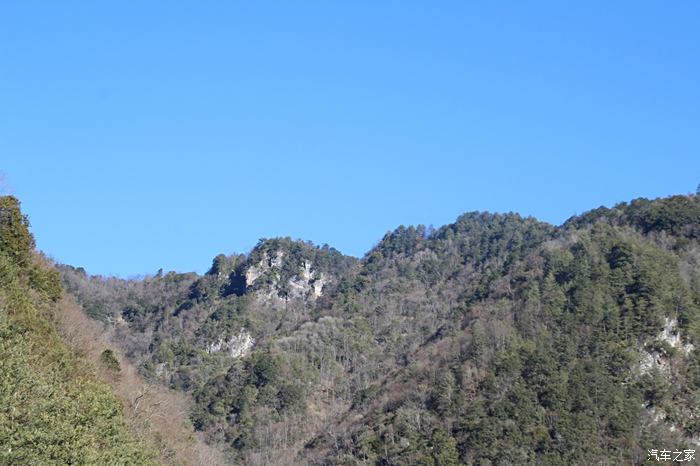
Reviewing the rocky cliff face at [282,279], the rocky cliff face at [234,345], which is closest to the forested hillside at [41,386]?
the rocky cliff face at [234,345]

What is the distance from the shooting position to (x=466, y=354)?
257 ft

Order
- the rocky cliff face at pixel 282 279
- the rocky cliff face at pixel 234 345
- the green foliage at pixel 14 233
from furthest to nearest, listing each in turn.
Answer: the rocky cliff face at pixel 282 279, the rocky cliff face at pixel 234 345, the green foliage at pixel 14 233

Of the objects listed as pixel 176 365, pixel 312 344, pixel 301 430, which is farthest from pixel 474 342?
pixel 176 365

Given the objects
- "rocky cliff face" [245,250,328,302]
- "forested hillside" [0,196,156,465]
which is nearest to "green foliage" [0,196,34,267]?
"forested hillside" [0,196,156,465]

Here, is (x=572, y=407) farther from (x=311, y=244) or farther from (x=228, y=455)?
(x=311, y=244)

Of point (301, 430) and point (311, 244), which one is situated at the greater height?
point (311, 244)

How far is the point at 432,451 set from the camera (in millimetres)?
69188

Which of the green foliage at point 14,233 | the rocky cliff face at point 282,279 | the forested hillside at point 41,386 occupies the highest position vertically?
the rocky cliff face at point 282,279

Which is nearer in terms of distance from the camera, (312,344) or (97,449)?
(97,449)

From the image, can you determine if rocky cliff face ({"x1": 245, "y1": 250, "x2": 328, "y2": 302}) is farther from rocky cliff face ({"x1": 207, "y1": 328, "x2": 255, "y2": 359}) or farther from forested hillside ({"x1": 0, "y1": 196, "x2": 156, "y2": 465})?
forested hillside ({"x1": 0, "y1": 196, "x2": 156, "y2": 465})

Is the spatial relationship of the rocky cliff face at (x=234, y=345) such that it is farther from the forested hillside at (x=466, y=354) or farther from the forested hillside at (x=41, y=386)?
the forested hillside at (x=41, y=386)

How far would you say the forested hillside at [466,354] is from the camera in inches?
2697

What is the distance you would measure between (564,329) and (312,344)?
34.6m

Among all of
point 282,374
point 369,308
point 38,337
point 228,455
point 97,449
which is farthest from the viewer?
point 369,308
